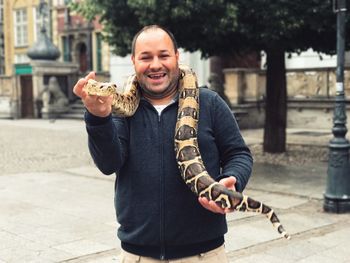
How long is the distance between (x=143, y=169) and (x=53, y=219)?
509 centimetres

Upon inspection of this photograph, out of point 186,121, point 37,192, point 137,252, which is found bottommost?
point 37,192

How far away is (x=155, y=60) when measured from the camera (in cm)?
285

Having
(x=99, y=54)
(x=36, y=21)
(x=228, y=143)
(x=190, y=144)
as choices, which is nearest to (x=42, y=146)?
(x=228, y=143)

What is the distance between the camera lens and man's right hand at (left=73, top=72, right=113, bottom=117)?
2.53m

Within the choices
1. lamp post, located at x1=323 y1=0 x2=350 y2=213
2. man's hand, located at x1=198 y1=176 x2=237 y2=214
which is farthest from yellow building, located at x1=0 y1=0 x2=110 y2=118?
man's hand, located at x1=198 y1=176 x2=237 y2=214

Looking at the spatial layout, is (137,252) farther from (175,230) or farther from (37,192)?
(37,192)

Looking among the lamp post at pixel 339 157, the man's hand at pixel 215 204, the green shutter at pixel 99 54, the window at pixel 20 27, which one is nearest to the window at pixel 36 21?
the window at pixel 20 27

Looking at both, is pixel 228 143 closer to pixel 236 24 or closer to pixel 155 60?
pixel 155 60

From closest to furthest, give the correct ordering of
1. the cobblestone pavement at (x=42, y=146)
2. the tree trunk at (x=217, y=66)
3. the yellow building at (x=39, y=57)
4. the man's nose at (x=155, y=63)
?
the man's nose at (x=155, y=63) < the cobblestone pavement at (x=42, y=146) < the tree trunk at (x=217, y=66) < the yellow building at (x=39, y=57)

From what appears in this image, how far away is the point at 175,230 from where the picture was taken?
287 centimetres

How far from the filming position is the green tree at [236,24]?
10359 mm

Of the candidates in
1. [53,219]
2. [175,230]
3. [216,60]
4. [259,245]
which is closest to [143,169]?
[175,230]

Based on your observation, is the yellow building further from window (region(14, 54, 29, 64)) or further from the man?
the man

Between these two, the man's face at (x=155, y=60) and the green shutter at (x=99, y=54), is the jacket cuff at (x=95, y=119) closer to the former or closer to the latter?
the man's face at (x=155, y=60)
